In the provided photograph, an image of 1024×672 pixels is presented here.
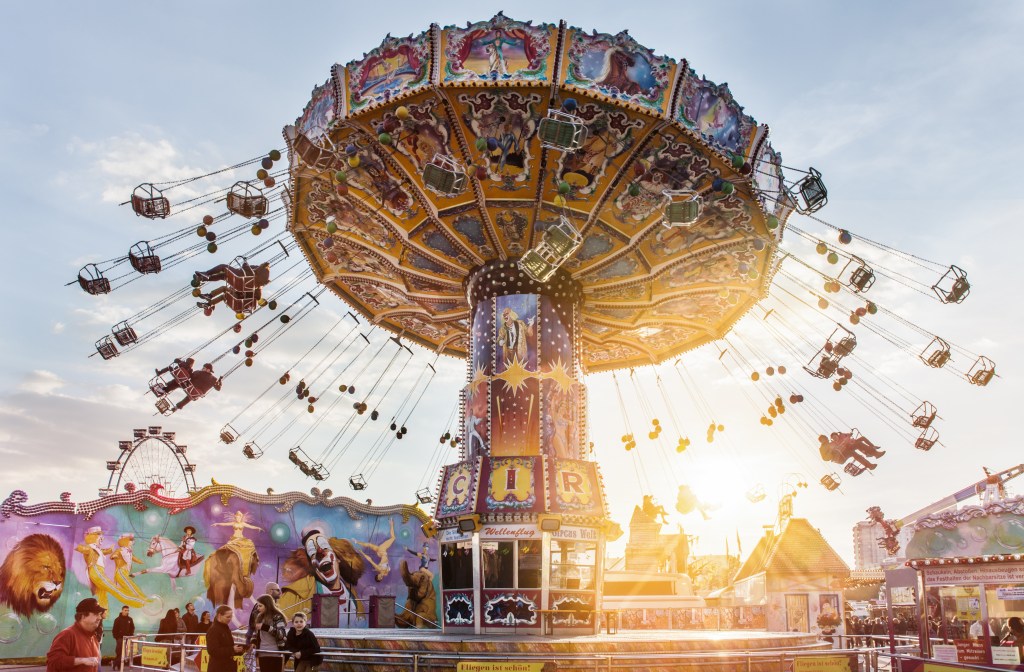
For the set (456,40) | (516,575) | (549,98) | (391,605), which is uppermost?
(456,40)

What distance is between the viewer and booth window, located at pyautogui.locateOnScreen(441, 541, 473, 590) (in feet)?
59.8

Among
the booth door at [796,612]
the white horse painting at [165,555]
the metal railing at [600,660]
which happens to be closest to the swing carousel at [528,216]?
the metal railing at [600,660]

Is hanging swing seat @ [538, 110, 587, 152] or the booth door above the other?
hanging swing seat @ [538, 110, 587, 152]

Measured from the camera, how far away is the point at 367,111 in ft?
56.9

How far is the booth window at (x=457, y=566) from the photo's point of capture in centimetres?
1823

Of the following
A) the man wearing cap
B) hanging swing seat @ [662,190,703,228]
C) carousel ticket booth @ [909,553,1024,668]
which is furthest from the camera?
hanging swing seat @ [662,190,703,228]

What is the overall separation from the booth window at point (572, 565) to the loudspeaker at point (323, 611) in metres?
10.3

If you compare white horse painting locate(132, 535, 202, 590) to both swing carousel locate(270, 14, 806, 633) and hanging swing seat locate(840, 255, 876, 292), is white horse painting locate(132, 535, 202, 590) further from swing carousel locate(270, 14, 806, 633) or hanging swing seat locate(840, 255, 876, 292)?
hanging swing seat locate(840, 255, 876, 292)

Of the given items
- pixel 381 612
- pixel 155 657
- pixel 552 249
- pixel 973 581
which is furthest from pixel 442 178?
pixel 381 612

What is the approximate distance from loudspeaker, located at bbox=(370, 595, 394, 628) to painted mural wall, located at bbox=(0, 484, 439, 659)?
2026 mm

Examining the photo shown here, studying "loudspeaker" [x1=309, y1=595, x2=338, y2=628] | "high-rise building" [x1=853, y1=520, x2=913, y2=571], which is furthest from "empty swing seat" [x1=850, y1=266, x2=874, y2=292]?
"high-rise building" [x1=853, y1=520, x2=913, y2=571]

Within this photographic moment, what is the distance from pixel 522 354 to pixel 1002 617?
1134 centimetres

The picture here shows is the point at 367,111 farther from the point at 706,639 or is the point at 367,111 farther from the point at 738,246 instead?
the point at 706,639

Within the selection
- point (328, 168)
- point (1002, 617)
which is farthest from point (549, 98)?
point (1002, 617)
